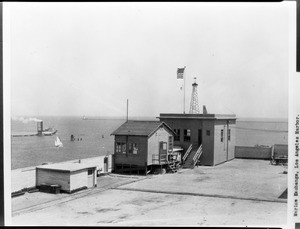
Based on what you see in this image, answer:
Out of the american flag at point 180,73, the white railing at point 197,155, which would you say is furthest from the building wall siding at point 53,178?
the white railing at point 197,155

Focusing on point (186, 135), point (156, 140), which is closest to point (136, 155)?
point (156, 140)

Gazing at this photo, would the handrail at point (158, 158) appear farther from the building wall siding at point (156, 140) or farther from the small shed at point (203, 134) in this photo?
the small shed at point (203, 134)

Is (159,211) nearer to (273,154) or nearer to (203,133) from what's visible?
(203,133)

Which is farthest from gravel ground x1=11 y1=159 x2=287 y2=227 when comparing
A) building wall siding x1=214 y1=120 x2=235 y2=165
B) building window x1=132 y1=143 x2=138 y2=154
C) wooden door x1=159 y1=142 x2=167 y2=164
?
building wall siding x1=214 y1=120 x2=235 y2=165

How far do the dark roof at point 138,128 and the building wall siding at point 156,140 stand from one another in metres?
0.40

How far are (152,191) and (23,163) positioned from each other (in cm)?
4600

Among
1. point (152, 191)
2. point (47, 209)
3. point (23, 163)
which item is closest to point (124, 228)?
point (47, 209)

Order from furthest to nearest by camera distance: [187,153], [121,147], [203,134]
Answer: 1. [203,134]
2. [187,153]
3. [121,147]

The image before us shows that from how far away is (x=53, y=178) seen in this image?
62.8 feet

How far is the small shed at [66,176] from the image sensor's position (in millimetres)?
18797

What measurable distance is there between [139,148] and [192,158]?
5.69 meters

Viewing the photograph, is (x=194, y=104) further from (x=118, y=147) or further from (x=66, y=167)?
(x=66, y=167)

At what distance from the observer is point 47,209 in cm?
1582

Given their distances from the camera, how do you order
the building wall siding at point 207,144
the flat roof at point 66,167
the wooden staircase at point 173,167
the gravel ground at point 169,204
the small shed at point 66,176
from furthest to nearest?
the building wall siding at point 207,144 → the wooden staircase at point 173,167 → the flat roof at point 66,167 → the small shed at point 66,176 → the gravel ground at point 169,204
